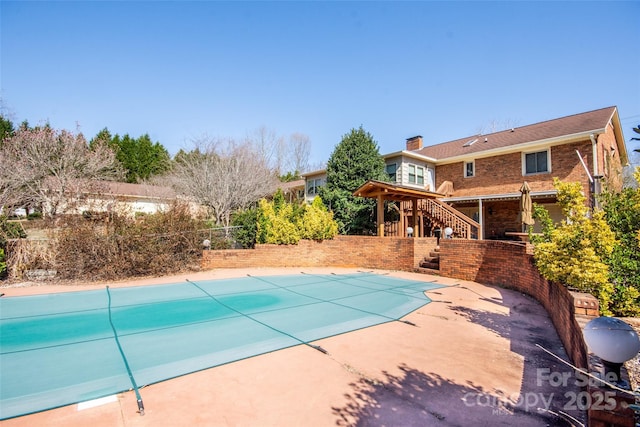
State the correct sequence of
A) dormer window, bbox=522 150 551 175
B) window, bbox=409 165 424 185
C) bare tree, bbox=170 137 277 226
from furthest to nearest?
bare tree, bbox=170 137 277 226
window, bbox=409 165 424 185
dormer window, bbox=522 150 551 175

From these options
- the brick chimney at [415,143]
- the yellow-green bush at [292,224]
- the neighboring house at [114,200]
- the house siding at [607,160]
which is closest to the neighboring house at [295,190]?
the brick chimney at [415,143]

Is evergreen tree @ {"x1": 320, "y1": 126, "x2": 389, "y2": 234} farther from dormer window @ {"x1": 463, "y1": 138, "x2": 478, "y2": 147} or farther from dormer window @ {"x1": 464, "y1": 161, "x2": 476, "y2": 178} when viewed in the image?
dormer window @ {"x1": 463, "y1": 138, "x2": 478, "y2": 147}

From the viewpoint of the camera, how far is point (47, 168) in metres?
18.0

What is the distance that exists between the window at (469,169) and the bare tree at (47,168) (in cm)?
2203

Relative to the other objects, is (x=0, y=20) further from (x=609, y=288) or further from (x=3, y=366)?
(x=609, y=288)

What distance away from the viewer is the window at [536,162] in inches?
611

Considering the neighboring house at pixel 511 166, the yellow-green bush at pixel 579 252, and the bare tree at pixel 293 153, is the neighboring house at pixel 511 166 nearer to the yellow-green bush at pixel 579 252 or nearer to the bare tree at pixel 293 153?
the yellow-green bush at pixel 579 252

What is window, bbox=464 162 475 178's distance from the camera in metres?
18.2

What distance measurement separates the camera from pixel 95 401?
10.8ft

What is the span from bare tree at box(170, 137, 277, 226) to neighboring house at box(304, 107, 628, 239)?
931 centimetres

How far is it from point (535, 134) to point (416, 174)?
6.45 meters

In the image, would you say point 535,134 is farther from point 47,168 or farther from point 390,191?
point 47,168

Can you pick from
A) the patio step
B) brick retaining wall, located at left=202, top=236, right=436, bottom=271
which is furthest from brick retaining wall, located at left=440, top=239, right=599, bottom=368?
brick retaining wall, located at left=202, top=236, right=436, bottom=271

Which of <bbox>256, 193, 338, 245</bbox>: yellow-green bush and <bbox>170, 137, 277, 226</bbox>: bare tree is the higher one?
<bbox>170, 137, 277, 226</bbox>: bare tree
